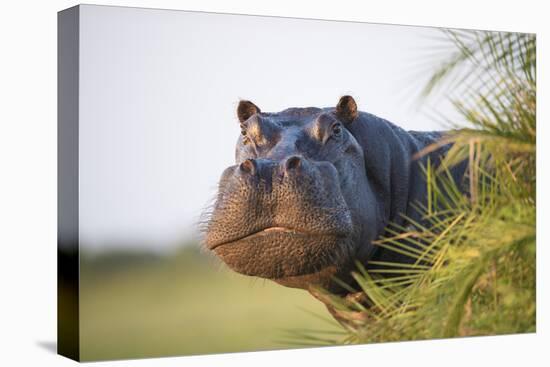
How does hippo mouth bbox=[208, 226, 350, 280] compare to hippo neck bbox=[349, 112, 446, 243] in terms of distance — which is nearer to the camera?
hippo mouth bbox=[208, 226, 350, 280]

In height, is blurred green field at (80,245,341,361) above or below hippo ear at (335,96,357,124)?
below

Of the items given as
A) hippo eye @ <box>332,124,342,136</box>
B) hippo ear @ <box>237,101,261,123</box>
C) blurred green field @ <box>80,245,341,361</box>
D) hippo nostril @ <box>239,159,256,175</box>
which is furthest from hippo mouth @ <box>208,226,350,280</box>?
hippo ear @ <box>237,101,261,123</box>

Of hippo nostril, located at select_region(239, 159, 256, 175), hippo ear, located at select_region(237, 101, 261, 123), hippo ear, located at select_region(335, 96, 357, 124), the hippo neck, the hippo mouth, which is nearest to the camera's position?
hippo nostril, located at select_region(239, 159, 256, 175)

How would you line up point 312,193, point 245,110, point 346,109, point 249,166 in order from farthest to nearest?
point 346,109, point 245,110, point 312,193, point 249,166

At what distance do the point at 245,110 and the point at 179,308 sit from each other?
148 centimetres

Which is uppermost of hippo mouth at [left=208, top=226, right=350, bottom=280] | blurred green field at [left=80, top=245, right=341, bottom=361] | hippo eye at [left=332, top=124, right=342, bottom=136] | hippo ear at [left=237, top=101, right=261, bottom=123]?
hippo ear at [left=237, top=101, right=261, bottom=123]

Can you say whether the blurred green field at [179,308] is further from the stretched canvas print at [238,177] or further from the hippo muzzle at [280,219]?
the hippo muzzle at [280,219]

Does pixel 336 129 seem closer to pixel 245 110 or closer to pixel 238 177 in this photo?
pixel 245 110

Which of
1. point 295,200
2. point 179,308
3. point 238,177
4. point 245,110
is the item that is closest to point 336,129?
point 245,110

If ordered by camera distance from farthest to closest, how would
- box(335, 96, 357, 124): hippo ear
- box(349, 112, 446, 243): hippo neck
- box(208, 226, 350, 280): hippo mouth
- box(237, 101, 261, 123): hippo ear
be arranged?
box(349, 112, 446, 243): hippo neck → box(335, 96, 357, 124): hippo ear → box(237, 101, 261, 123): hippo ear → box(208, 226, 350, 280): hippo mouth

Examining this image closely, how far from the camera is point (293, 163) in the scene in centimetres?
644

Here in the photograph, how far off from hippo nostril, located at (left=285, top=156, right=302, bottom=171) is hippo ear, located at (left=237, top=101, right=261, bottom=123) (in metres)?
0.69

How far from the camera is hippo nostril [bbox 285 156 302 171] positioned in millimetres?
6410

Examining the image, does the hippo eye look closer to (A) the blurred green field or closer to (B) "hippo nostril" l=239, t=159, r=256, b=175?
(B) "hippo nostril" l=239, t=159, r=256, b=175
